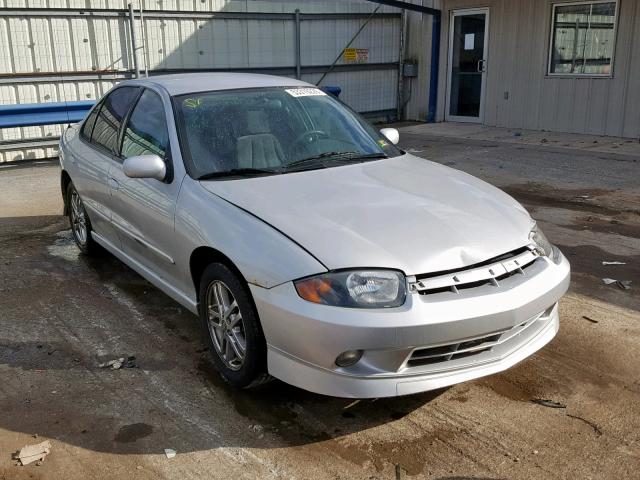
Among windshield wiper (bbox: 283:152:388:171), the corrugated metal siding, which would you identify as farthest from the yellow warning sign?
windshield wiper (bbox: 283:152:388:171)

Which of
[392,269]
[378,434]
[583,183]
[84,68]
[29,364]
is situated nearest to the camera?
[392,269]

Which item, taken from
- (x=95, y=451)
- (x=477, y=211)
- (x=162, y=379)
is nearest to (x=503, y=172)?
(x=477, y=211)

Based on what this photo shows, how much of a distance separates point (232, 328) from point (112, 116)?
2.46 metres

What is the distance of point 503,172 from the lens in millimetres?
9562

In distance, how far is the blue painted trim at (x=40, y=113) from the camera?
10328 millimetres

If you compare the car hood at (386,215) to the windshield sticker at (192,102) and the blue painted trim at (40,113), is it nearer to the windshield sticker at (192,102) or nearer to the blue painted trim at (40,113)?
the windshield sticker at (192,102)

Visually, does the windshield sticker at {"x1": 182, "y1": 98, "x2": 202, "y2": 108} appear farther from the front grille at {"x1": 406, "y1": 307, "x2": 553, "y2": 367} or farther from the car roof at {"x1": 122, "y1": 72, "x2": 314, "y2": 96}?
the front grille at {"x1": 406, "y1": 307, "x2": 553, "y2": 367}

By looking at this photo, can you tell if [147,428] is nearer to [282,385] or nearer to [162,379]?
[162,379]

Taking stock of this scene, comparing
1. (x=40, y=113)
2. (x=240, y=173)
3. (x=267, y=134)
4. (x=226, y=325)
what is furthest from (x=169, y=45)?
(x=226, y=325)

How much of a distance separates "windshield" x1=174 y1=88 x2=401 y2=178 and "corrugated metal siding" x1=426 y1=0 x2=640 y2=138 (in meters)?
Answer: 9.25

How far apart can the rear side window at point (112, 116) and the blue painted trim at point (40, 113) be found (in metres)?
5.94

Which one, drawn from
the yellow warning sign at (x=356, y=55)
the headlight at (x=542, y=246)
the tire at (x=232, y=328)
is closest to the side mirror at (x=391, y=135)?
the headlight at (x=542, y=246)

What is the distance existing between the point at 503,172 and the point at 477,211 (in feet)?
21.0

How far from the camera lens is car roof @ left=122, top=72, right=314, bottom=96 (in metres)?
4.38
